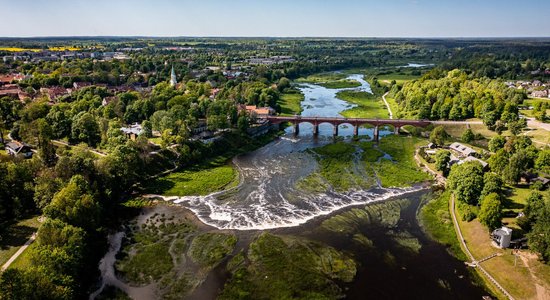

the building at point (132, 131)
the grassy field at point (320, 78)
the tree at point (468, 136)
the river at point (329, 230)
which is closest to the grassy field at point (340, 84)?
the grassy field at point (320, 78)

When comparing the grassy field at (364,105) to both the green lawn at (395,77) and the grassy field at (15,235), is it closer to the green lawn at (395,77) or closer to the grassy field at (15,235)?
the green lawn at (395,77)

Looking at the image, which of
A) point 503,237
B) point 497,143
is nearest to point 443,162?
point 497,143

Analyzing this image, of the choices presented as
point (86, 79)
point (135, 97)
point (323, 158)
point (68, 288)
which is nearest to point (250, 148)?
point (323, 158)

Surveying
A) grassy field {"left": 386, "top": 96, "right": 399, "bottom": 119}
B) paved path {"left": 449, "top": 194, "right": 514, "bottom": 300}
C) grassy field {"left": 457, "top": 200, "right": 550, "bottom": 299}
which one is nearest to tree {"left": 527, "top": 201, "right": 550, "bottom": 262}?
grassy field {"left": 457, "top": 200, "right": 550, "bottom": 299}

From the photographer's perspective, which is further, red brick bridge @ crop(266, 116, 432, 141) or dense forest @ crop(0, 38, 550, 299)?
red brick bridge @ crop(266, 116, 432, 141)

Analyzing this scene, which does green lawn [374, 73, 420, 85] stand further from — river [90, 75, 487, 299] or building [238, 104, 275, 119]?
river [90, 75, 487, 299]

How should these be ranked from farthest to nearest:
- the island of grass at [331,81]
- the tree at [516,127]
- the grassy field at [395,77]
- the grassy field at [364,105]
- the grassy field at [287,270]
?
1. the grassy field at [395,77]
2. the island of grass at [331,81]
3. the grassy field at [364,105]
4. the tree at [516,127]
5. the grassy field at [287,270]
